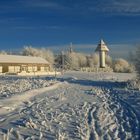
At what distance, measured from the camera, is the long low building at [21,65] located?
57719 millimetres

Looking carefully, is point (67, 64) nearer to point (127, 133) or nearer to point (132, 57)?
point (132, 57)

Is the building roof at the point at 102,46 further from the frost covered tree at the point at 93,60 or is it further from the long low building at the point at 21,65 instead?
the long low building at the point at 21,65

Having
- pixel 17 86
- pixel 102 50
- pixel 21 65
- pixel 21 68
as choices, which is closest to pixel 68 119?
pixel 17 86

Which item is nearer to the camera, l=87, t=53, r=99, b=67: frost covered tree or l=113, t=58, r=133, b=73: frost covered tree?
l=113, t=58, r=133, b=73: frost covered tree

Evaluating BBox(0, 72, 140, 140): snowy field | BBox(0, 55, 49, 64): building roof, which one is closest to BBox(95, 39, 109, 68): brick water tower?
BBox(0, 55, 49, 64): building roof

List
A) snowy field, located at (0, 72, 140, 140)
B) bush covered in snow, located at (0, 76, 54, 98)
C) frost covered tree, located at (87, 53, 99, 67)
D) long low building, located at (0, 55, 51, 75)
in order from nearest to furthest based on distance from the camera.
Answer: snowy field, located at (0, 72, 140, 140) < bush covered in snow, located at (0, 76, 54, 98) < long low building, located at (0, 55, 51, 75) < frost covered tree, located at (87, 53, 99, 67)

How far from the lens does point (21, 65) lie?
199 feet

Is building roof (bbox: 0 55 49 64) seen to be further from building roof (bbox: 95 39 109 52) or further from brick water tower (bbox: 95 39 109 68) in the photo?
building roof (bbox: 95 39 109 52)

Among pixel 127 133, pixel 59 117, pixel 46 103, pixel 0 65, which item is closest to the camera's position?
pixel 127 133

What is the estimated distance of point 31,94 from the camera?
22.7 metres

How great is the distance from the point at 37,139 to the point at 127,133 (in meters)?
3.14

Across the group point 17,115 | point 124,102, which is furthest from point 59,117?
point 124,102

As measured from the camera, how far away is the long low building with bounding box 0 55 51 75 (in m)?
57.7

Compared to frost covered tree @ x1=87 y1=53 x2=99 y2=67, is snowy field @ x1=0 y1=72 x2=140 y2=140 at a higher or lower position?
lower
